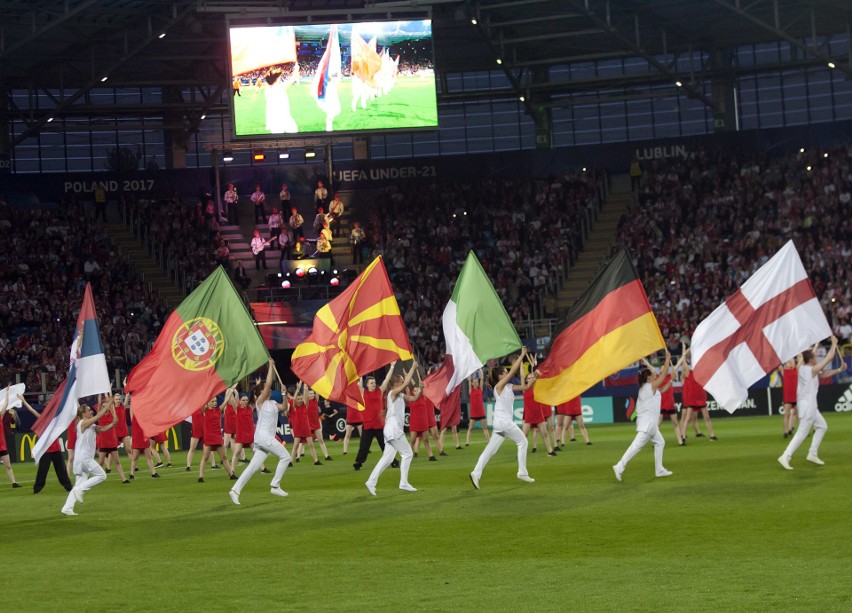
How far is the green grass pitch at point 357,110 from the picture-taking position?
38938 millimetres

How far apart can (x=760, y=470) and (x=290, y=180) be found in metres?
37.4

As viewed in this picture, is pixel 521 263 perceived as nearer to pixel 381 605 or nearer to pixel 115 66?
pixel 115 66

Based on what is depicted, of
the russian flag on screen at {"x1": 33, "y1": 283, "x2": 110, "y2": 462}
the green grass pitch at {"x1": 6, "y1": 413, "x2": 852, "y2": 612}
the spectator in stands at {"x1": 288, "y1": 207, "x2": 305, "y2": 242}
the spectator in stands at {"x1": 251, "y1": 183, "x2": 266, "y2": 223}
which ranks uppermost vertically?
the spectator in stands at {"x1": 251, "y1": 183, "x2": 266, "y2": 223}

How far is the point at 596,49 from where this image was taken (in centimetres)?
5319

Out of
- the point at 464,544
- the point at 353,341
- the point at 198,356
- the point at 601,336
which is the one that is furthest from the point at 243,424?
the point at 464,544

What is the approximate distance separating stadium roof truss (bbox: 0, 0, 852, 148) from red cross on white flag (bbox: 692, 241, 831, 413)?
21.5 m

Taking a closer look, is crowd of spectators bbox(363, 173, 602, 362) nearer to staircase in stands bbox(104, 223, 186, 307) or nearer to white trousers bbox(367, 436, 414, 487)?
staircase in stands bbox(104, 223, 186, 307)

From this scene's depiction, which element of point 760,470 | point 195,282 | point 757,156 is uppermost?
point 757,156

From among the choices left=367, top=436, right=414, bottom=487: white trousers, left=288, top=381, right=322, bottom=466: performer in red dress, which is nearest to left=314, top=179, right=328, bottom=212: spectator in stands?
left=288, top=381, right=322, bottom=466: performer in red dress

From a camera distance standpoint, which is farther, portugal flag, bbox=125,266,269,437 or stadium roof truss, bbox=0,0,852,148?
stadium roof truss, bbox=0,0,852,148

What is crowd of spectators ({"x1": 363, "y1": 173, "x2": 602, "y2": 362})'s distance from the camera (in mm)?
49562

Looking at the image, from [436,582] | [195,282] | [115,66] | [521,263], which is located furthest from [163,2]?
[436,582]

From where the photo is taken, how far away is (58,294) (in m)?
47.3

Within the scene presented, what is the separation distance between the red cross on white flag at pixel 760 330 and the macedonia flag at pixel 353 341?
5031 millimetres
